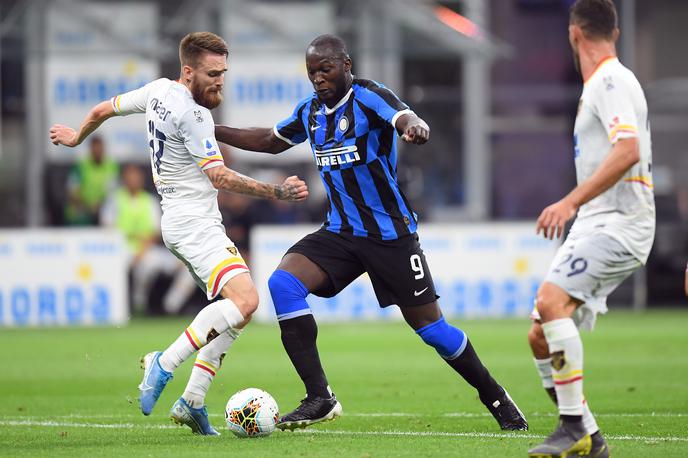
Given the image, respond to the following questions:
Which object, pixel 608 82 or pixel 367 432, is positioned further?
pixel 367 432

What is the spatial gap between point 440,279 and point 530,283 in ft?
4.04

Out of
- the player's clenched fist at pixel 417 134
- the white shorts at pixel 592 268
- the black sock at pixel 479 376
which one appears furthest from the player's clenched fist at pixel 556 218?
the black sock at pixel 479 376

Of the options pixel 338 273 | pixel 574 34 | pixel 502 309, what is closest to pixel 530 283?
pixel 502 309

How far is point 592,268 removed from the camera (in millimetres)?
6348

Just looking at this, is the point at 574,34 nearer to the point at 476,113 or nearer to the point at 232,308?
the point at 232,308

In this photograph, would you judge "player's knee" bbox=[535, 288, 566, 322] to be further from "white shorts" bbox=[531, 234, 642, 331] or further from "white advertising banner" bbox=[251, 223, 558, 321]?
"white advertising banner" bbox=[251, 223, 558, 321]

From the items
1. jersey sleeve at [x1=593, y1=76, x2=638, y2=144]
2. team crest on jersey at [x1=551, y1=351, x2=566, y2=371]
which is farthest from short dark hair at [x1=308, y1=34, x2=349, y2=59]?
team crest on jersey at [x1=551, y1=351, x2=566, y2=371]

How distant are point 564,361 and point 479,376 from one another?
1.46 m

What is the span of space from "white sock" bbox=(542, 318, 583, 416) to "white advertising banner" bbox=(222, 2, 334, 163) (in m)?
13.2

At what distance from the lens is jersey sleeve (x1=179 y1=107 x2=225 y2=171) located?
7453 millimetres

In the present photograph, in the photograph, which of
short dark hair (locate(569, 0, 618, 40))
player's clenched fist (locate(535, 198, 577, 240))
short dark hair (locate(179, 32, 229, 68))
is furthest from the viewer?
short dark hair (locate(179, 32, 229, 68))

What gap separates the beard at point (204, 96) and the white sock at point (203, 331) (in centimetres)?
119

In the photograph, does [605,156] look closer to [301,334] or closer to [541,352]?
[541,352]

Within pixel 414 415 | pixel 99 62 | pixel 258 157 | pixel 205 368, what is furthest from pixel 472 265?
pixel 205 368
